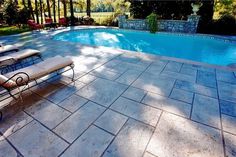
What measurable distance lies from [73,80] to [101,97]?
106cm

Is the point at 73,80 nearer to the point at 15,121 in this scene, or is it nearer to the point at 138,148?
the point at 15,121

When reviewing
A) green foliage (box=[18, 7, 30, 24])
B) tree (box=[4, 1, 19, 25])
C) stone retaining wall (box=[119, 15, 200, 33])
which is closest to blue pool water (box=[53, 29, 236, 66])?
stone retaining wall (box=[119, 15, 200, 33])

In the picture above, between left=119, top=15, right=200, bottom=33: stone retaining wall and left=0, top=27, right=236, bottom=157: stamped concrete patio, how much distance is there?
6.98m

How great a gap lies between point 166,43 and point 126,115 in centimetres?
757

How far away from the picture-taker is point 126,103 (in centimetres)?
295

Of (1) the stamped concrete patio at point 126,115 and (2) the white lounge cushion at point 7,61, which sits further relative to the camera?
(2) the white lounge cushion at point 7,61

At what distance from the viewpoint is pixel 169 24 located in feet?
35.7

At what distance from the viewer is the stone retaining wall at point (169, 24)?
10.2 metres

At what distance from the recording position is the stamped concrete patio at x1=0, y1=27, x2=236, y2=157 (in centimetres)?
205

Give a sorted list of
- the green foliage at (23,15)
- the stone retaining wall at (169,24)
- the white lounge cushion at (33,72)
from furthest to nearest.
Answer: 1. the green foliage at (23,15)
2. the stone retaining wall at (169,24)
3. the white lounge cushion at (33,72)

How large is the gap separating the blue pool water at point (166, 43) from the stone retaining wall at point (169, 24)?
737 mm

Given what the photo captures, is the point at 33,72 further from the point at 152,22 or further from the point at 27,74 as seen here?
the point at 152,22

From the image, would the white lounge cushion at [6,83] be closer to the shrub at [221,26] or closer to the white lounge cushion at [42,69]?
the white lounge cushion at [42,69]

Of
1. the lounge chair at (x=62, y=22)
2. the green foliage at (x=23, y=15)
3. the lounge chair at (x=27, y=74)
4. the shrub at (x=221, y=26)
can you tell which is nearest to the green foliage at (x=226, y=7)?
the shrub at (x=221, y=26)
